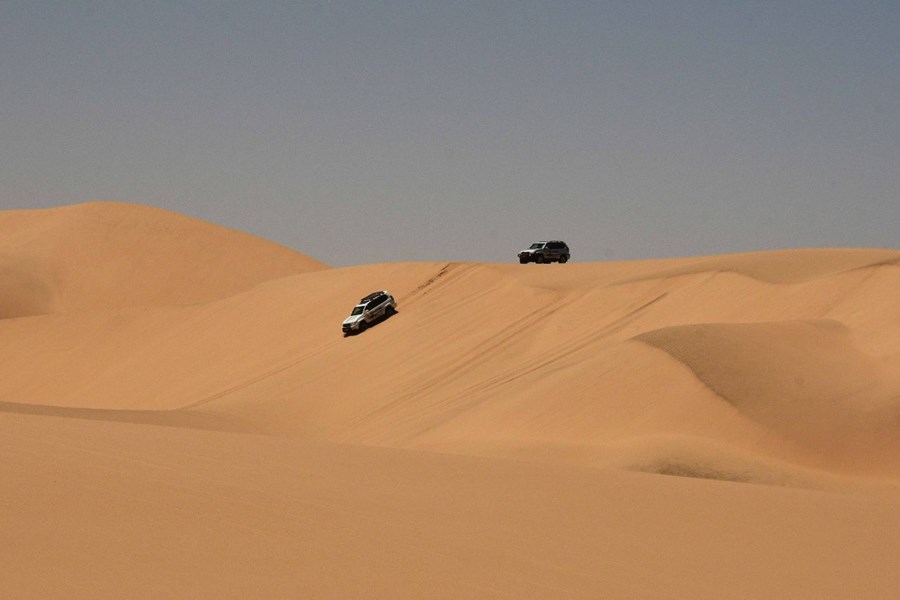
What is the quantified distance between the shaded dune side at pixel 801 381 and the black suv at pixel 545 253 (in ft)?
78.6

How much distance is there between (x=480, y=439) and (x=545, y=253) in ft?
90.0

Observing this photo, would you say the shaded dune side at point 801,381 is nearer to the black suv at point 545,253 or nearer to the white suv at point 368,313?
the white suv at point 368,313

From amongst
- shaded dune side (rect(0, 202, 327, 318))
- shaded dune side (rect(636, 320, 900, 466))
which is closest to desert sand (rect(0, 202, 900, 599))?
shaded dune side (rect(636, 320, 900, 466))

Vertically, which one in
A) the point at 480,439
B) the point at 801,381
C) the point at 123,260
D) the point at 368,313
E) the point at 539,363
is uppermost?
the point at 801,381

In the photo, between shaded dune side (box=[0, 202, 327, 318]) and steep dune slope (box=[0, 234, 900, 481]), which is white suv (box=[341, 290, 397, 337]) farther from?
shaded dune side (box=[0, 202, 327, 318])

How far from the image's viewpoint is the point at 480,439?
67.9 feet

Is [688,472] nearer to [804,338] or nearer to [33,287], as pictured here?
[804,338]

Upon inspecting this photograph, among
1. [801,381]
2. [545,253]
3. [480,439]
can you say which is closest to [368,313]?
[545,253]

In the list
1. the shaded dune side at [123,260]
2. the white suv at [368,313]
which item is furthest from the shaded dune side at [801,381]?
the shaded dune side at [123,260]

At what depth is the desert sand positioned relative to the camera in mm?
7453

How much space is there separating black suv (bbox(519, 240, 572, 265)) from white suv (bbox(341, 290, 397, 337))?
813 centimetres

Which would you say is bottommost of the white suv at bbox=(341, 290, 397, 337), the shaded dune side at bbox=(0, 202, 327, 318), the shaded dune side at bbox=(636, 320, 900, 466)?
the shaded dune side at bbox=(0, 202, 327, 318)

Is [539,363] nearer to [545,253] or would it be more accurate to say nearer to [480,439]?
[480,439]

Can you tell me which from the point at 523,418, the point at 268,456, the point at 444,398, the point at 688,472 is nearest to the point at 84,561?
the point at 268,456
